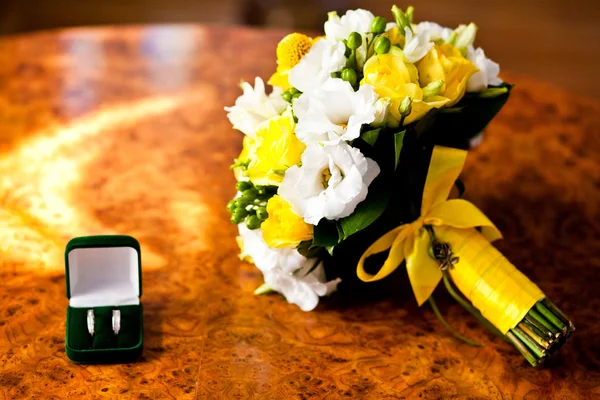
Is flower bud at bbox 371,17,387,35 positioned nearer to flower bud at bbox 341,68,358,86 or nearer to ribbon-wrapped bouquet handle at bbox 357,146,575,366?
flower bud at bbox 341,68,358,86

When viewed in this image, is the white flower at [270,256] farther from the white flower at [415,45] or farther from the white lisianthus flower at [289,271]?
the white flower at [415,45]

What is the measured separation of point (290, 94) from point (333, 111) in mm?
113

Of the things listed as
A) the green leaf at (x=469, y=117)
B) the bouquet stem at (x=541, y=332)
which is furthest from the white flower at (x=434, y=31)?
the bouquet stem at (x=541, y=332)

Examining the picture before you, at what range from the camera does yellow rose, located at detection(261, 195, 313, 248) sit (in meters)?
1.17

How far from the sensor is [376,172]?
1147mm

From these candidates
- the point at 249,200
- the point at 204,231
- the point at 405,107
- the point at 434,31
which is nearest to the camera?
the point at 405,107

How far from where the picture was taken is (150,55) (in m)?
2.11

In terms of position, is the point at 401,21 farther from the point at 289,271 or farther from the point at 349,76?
the point at 289,271

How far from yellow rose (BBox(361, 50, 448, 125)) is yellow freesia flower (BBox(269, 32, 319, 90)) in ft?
0.49

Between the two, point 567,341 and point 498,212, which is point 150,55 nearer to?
point 498,212

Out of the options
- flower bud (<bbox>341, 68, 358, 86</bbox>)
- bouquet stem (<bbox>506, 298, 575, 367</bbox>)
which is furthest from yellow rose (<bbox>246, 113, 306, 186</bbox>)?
bouquet stem (<bbox>506, 298, 575, 367</bbox>)

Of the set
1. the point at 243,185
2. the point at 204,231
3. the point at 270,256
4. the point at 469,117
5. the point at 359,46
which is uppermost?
the point at 359,46

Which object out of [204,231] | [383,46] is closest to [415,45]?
[383,46]

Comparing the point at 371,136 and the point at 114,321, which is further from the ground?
the point at 371,136
